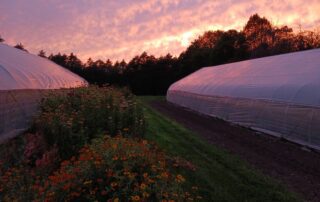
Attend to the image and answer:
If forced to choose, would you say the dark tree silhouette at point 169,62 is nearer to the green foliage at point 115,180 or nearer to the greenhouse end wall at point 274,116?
the greenhouse end wall at point 274,116

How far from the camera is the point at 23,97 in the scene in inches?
405

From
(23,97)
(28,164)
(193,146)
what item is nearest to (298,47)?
(193,146)

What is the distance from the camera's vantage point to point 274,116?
11.4m

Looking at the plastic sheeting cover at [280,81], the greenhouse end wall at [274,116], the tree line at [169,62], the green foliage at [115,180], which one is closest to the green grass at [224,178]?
the green foliage at [115,180]

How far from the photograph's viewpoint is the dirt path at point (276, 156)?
22.2ft

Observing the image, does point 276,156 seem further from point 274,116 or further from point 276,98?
point 276,98

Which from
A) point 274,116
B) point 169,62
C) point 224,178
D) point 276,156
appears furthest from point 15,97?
point 169,62

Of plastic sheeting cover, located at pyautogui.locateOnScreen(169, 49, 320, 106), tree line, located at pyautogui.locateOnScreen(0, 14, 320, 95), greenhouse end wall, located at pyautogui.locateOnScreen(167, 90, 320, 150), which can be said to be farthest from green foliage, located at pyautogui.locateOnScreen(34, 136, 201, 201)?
tree line, located at pyautogui.locateOnScreen(0, 14, 320, 95)

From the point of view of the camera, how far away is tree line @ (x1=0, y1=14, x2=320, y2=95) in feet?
119

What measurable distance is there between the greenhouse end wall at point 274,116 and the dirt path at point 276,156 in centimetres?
30

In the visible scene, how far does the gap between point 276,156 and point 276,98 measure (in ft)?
10.4

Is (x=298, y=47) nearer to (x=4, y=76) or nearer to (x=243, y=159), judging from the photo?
(x=243, y=159)

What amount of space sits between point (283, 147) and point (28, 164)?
678cm

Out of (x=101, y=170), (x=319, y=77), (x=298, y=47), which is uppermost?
(x=298, y=47)
